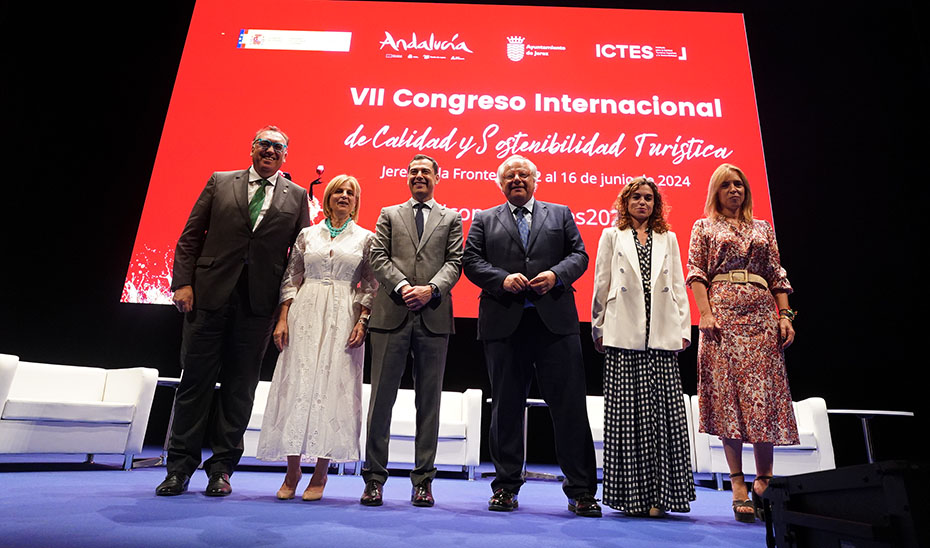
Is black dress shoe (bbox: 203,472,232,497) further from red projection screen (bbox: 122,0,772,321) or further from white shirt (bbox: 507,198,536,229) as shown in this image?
red projection screen (bbox: 122,0,772,321)

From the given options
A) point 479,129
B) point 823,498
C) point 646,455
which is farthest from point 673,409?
point 479,129

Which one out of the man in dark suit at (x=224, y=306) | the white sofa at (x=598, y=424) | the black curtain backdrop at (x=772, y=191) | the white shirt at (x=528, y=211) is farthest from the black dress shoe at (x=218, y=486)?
the black curtain backdrop at (x=772, y=191)

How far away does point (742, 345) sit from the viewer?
85.1 inches

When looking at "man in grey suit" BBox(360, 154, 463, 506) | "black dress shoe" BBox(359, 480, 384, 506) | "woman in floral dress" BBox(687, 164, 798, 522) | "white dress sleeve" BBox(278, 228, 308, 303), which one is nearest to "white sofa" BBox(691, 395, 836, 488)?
"woman in floral dress" BBox(687, 164, 798, 522)

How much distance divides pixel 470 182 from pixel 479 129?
45 centimetres

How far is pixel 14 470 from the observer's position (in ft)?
9.21

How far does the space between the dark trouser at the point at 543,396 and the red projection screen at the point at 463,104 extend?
5.03 feet

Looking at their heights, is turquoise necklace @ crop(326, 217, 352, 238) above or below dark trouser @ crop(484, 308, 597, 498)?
above

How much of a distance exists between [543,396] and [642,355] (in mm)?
425

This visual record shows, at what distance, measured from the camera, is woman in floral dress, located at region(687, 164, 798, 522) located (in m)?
2.09

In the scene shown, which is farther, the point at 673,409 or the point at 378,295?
the point at 378,295

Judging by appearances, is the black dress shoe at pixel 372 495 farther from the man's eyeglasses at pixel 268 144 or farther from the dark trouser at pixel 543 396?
the man's eyeglasses at pixel 268 144

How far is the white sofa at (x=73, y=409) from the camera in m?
2.92

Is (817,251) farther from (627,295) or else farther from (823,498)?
(823,498)
